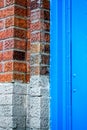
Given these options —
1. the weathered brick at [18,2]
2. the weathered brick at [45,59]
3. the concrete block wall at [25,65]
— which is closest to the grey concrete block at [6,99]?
the concrete block wall at [25,65]

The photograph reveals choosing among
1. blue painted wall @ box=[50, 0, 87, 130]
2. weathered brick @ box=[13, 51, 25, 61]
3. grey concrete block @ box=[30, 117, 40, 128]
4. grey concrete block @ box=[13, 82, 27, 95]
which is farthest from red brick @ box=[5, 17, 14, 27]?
grey concrete block @ box=[30, 117, 40, 128]

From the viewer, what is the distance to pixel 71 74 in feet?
8.04

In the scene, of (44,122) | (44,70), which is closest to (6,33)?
(44,70)

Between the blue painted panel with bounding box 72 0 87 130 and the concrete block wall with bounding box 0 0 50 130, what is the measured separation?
0.22m

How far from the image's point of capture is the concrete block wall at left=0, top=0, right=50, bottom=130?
251cm

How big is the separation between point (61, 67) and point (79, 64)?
14 centimetres

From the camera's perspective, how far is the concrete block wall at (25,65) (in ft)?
8.22

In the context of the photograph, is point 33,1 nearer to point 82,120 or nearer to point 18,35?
point 18,35

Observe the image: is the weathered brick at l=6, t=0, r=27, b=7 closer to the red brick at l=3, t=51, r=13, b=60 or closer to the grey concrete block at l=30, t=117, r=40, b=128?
the red brick at l=3, t=51, r=13, b=60

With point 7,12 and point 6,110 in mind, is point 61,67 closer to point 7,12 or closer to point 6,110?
point 6,110

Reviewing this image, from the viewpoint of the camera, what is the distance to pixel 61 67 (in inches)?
97.9

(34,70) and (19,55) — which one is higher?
(19,55)

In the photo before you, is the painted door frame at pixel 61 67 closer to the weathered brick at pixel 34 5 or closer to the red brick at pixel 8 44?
the weathered brick at pixel 34 5

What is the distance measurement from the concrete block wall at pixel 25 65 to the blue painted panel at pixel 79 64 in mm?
221
